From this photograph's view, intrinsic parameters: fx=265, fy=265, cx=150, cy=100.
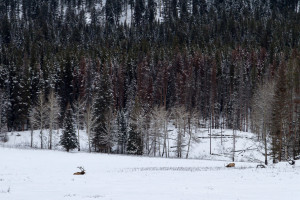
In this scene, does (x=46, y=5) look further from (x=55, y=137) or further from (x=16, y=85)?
(x=55, y=137)

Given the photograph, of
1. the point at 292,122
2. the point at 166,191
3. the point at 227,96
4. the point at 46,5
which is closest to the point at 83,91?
the point at 227,96

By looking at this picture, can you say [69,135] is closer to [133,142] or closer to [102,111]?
[133,142]

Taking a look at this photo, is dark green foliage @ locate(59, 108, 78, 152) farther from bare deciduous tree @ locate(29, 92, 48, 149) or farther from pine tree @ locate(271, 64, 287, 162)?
pine tree @ locate(271, 64, 287, 162)

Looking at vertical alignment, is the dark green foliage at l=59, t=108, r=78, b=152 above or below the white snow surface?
above

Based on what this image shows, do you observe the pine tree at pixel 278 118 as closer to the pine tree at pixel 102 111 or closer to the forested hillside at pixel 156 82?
the forested hillside at pixel 156 82

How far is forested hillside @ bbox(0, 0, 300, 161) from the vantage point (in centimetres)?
4959

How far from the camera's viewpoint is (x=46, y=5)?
174750 mm

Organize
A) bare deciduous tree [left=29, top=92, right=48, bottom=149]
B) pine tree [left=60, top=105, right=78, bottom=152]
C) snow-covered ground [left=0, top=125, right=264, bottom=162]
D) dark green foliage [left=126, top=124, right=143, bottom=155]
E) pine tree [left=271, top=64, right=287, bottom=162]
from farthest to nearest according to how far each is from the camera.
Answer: snow-covered ground [left=0, top=125, right=264, bottom=162] → bare deciduous tree [left=29, top=92, right=48, bottom=149] → dark green foliage [left=126, top=124, right=143, bottom=155] → pine tree [left=60, top=105, right=78, bottom=152] → pine tree [left=271, top=64, right=287, bottom=162]

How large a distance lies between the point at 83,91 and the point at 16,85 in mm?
15661

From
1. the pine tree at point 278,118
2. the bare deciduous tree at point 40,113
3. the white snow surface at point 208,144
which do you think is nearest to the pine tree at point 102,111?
the white snow surface at point 208,144

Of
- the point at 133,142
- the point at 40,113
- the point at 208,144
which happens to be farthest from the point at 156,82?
the point at 40,113

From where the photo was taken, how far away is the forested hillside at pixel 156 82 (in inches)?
1953

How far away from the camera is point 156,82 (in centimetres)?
6975

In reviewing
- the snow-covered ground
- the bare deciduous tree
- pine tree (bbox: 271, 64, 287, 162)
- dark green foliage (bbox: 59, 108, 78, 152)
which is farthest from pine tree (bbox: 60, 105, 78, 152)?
pine tree (bbox: 271, 64, 287, 162)
